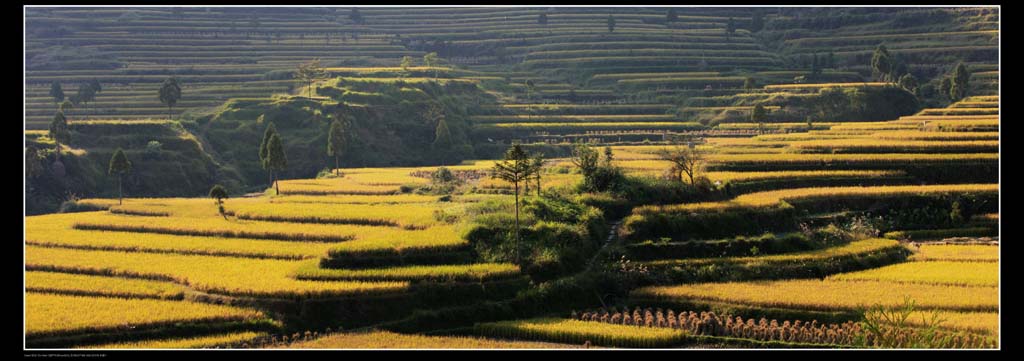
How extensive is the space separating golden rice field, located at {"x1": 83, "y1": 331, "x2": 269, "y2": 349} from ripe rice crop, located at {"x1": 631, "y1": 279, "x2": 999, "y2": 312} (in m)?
11.3

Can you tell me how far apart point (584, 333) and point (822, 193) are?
55.3 ft

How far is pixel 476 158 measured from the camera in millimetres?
61156

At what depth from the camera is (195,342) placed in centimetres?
2286

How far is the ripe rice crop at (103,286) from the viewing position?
2616 cm

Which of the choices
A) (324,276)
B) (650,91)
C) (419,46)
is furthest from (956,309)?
(419,46)

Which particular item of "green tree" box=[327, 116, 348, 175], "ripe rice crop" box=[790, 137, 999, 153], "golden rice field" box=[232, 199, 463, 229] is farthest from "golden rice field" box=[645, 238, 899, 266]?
"green tree" box=[327, 116, 348, 175]

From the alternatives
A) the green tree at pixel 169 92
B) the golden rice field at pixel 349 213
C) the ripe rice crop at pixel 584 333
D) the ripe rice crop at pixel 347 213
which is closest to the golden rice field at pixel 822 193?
the golden rice field at pixel 349 213

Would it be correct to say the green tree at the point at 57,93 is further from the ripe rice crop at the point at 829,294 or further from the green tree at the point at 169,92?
the ripe rice crop at the point at 829,294

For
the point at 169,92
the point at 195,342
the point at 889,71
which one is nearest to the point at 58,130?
the point at 169,92

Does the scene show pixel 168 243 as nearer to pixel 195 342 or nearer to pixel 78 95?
pixel 195 342

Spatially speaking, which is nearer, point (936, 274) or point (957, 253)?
point (936, 274)

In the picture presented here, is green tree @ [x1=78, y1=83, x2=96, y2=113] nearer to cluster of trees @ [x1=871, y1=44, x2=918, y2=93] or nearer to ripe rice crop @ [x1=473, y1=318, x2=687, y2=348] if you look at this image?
ripe rice crop @ [x1=473, y1=318, x2=687, y2=348]

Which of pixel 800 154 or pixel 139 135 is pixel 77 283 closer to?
pixel 139 135

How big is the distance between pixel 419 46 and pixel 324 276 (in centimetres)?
7210
